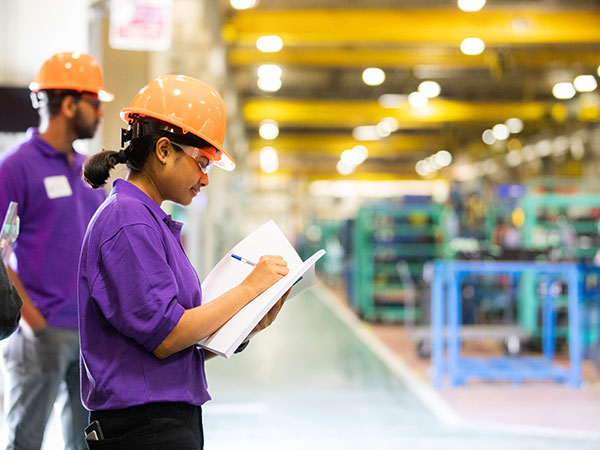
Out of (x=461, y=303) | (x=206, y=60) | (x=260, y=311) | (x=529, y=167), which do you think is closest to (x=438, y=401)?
(x=461, y=303)

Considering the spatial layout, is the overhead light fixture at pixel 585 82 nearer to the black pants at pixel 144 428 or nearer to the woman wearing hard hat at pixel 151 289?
the woman wearing hard hat at pixel 151 289

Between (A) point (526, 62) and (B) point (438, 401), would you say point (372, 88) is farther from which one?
(B) point (438, 401)

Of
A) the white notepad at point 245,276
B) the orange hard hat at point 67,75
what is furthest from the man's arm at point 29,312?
the white notepad at point 245,276

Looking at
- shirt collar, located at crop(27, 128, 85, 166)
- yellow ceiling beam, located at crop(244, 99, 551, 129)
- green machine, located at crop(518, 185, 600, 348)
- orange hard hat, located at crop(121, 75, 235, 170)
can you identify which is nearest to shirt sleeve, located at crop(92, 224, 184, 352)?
orange hard hat, located at crop(121, 75, 235, 170)

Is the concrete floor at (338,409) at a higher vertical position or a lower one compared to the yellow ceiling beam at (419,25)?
lower

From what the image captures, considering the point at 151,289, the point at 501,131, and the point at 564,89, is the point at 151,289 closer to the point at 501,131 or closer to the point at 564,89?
the point at 564,89

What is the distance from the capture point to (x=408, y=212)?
11953 millimetres

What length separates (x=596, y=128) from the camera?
1980 cm

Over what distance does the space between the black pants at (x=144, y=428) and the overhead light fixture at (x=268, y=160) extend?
28.3 m

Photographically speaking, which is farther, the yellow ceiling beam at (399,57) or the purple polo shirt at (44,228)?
the yellow ceiling beam at (399,57)

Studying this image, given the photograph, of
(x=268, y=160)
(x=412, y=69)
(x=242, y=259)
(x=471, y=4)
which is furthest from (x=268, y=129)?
(x=242, y=259)

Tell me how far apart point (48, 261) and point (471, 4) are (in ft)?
32.8

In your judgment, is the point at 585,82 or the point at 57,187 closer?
the point at 57,187

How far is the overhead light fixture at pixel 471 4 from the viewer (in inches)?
438
